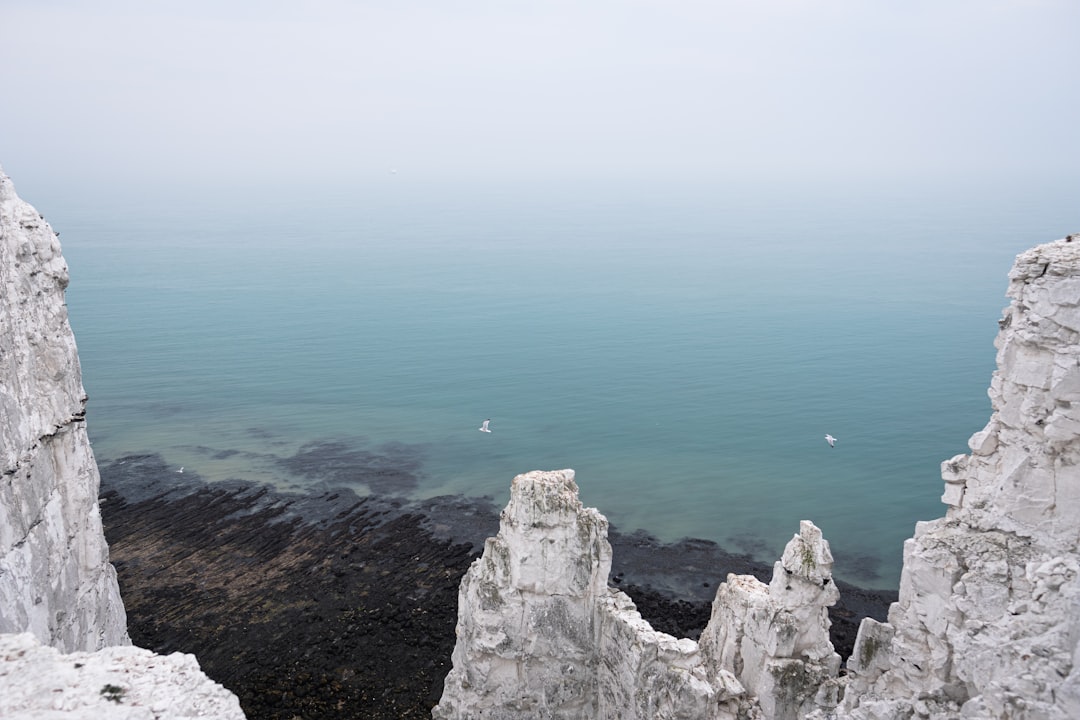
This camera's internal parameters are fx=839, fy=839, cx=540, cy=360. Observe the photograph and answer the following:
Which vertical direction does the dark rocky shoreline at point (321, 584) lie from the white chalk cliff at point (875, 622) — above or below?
below

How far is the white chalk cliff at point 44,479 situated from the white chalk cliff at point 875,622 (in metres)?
7.22

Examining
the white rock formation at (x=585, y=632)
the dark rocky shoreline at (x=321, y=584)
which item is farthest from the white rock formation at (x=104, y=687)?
the dark rocky shoreline at (x=321, y=584)

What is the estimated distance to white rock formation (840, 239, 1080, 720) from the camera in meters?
10.5

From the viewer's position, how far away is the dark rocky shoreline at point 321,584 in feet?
82.9

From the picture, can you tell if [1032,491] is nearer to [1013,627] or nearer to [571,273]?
[1013,627]

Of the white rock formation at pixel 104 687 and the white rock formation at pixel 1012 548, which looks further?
the white rock formation at pixel 1012 548

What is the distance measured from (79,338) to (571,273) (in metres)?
50.5

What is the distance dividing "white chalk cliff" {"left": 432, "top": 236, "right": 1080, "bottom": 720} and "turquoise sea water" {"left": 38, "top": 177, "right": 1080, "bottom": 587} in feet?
59.5

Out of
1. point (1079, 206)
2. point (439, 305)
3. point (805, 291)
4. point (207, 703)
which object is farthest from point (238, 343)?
point (1079, 206)

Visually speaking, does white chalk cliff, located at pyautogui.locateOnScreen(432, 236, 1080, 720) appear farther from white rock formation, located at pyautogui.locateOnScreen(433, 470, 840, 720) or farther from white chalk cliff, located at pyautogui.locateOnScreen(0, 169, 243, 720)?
white chalk cliff, located at pyautogui.locateOnScreen(0, 169, 243, 720)

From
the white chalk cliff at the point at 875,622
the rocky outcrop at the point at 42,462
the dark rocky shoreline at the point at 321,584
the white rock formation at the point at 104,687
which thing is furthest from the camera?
the dark rocky shoreline at the point at 321,584

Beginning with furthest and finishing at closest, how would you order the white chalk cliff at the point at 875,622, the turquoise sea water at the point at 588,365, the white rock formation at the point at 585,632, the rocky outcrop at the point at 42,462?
1. the turquoise sea water at the point at 588,365
2. the white rock formation at the point at 585,632
3. the rocky outcrop at the point at 42,462
4. the white chalk cliff at the point at 875,622

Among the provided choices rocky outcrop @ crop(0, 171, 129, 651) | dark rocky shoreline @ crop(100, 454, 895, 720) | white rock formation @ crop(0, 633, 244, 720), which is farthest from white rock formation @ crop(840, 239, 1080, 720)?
dark rocky shoreline @ crop(100, 454, 895, 720)

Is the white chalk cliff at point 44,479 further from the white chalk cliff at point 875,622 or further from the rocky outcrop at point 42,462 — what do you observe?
the white chalk cliff at point 875,622
